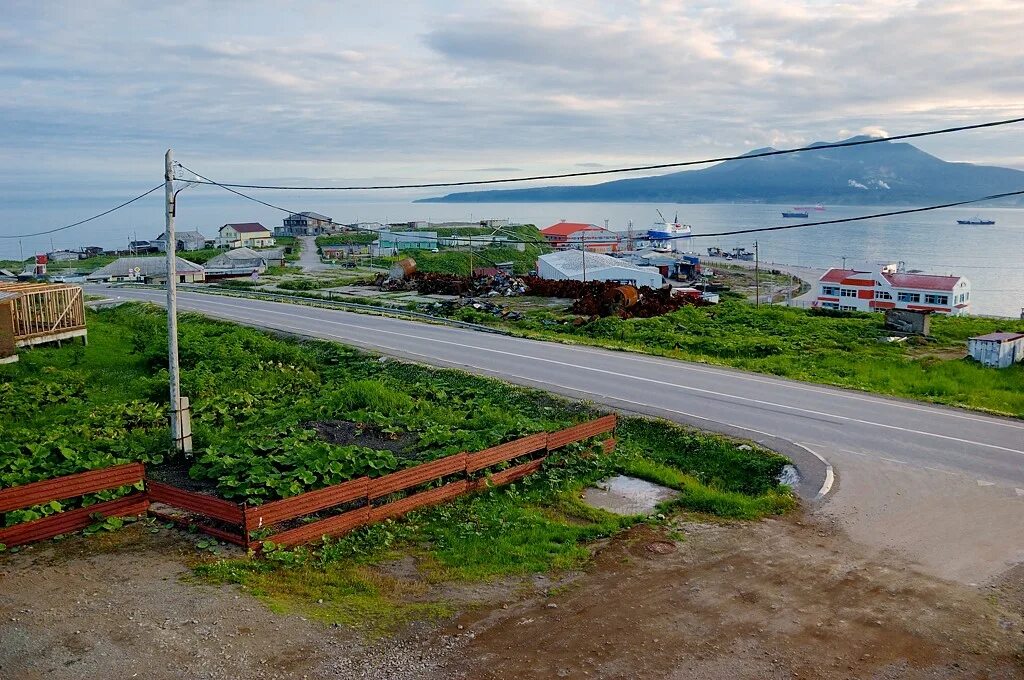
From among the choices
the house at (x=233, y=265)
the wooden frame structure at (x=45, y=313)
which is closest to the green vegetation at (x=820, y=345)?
the wooden frame structure at (x=45, y=313)

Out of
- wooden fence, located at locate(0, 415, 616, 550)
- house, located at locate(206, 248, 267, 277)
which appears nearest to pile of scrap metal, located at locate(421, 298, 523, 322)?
wooden fence, located at locate(0, 415, 616, 550)

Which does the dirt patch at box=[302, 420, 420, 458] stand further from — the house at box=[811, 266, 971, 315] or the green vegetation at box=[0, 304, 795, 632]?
the house at box=[811, 266, 971, 315]

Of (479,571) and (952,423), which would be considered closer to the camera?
(479,571)

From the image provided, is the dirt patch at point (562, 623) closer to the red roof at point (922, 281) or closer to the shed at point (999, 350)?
the shed at point (999, 350)

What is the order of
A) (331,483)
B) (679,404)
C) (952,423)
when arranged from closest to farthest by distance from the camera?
(331,483)
(952,423)
(679,404)

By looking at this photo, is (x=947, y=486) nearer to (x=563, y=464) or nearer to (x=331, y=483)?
(x=563, y=464)

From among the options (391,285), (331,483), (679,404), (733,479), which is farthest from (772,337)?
(391,285)

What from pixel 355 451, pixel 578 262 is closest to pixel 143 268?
pixel 578 262
